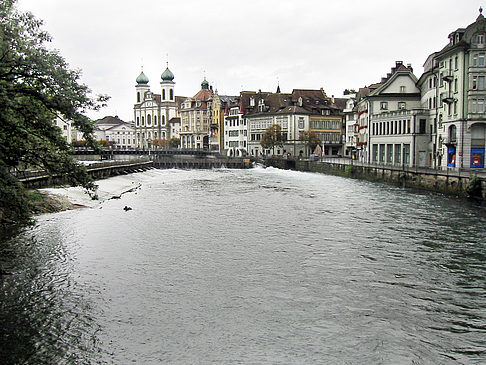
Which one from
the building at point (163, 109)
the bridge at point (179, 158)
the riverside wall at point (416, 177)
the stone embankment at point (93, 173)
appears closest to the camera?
the stone embankment at point (93, 173)

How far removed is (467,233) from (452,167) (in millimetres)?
26052

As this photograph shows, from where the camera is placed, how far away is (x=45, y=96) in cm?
1669

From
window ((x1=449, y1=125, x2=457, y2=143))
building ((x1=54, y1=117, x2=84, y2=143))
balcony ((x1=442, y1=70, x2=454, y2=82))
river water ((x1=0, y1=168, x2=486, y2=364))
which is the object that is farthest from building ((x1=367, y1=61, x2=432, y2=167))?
building ((x1=54, y1=117, x2=84, y2=143))

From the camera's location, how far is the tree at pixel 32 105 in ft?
50.8

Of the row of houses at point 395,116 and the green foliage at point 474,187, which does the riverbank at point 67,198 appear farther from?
the green foliage at point 474,187

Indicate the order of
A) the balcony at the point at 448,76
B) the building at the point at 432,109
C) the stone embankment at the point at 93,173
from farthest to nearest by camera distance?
the building at the point at 432,109 < the balcony at the point at 448,76 < the stone embankment at the point at 93,173

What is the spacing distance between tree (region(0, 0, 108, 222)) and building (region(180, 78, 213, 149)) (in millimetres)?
140427

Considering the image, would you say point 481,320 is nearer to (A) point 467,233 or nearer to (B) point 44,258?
(A) point 467,233

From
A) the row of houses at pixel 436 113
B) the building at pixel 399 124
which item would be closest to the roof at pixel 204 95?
the row of houses at pixel 436 113

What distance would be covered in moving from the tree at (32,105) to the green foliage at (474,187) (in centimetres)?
2963

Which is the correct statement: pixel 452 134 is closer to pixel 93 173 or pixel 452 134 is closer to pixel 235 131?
pixel 93 173

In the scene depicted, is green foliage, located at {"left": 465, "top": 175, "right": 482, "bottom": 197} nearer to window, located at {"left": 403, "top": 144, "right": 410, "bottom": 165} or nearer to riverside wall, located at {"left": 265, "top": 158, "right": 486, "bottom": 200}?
riverside wall, located at {"left": 265, "top": 158, "right": 486, "bottom": 200}

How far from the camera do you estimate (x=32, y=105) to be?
17.6 m

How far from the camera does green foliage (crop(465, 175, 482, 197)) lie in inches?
1518
